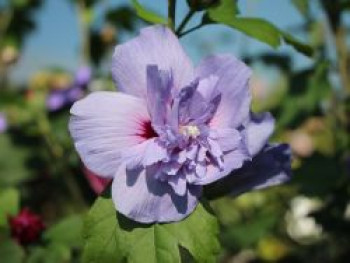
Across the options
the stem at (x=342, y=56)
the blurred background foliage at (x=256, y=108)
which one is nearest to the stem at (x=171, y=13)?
the blurred background foliage at (x=256, y=108)

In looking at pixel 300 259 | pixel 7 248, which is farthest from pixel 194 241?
pixel 300 259

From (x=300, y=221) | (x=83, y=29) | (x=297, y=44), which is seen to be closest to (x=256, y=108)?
(x=300, y=221)

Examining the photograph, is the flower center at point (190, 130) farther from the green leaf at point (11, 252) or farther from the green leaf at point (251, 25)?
the green leaf at point (11, 252)

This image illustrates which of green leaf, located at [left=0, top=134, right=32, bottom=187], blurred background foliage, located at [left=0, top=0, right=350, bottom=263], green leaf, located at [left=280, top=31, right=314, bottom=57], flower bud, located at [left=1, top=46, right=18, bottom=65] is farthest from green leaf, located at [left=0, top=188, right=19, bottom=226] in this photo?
flower bud, located at [left=1, top=46, right=18, bottom=65]

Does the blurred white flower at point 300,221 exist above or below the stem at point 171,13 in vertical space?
below

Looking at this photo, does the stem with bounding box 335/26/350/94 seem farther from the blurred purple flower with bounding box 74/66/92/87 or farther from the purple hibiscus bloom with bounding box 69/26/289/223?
the purple hibiscus bloom with bounding box 69/26/289/223

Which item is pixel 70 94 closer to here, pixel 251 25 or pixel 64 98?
pixel 64 98
